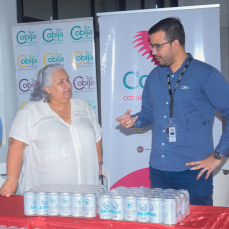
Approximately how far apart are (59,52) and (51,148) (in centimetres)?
204

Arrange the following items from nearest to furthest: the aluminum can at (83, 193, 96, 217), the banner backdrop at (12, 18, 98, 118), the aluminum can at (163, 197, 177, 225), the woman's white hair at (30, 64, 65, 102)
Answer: the aluminum can at (163, 197, 177, 225) < the aluminum can at (83, 193, 96, 217) < the woman's white hair at (30, 64, 65, 102) < the banner backdrop at (12, 18, 98, 118)

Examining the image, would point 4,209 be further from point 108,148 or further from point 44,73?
point 108,148

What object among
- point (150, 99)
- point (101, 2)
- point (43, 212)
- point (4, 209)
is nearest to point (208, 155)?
point (150, 99)

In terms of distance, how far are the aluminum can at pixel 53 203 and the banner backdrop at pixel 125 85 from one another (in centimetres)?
185

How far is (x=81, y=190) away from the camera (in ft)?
5.15

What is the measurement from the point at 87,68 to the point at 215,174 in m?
2.08

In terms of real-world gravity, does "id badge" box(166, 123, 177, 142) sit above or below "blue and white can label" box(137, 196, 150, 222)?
above

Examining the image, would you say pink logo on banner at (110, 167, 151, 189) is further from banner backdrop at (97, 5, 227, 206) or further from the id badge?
the id badge

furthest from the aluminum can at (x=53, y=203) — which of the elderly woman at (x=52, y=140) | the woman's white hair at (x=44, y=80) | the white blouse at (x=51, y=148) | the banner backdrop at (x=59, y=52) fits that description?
the banner backdrop at (x=59, y=52)

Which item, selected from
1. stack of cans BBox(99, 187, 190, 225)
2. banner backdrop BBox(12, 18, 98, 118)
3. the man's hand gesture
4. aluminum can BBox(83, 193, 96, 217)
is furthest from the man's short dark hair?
banner backdrop BBox(12, 18, 98, 118)

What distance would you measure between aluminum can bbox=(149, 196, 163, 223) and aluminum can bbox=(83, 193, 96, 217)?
0.93ft

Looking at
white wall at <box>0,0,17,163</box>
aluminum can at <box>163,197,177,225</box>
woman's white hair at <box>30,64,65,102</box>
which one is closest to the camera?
aluminum can at <box>163,197,177,225</box>

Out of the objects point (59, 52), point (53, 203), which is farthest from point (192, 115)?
point (59, 52)

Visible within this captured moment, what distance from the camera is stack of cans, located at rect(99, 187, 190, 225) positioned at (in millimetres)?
1350
